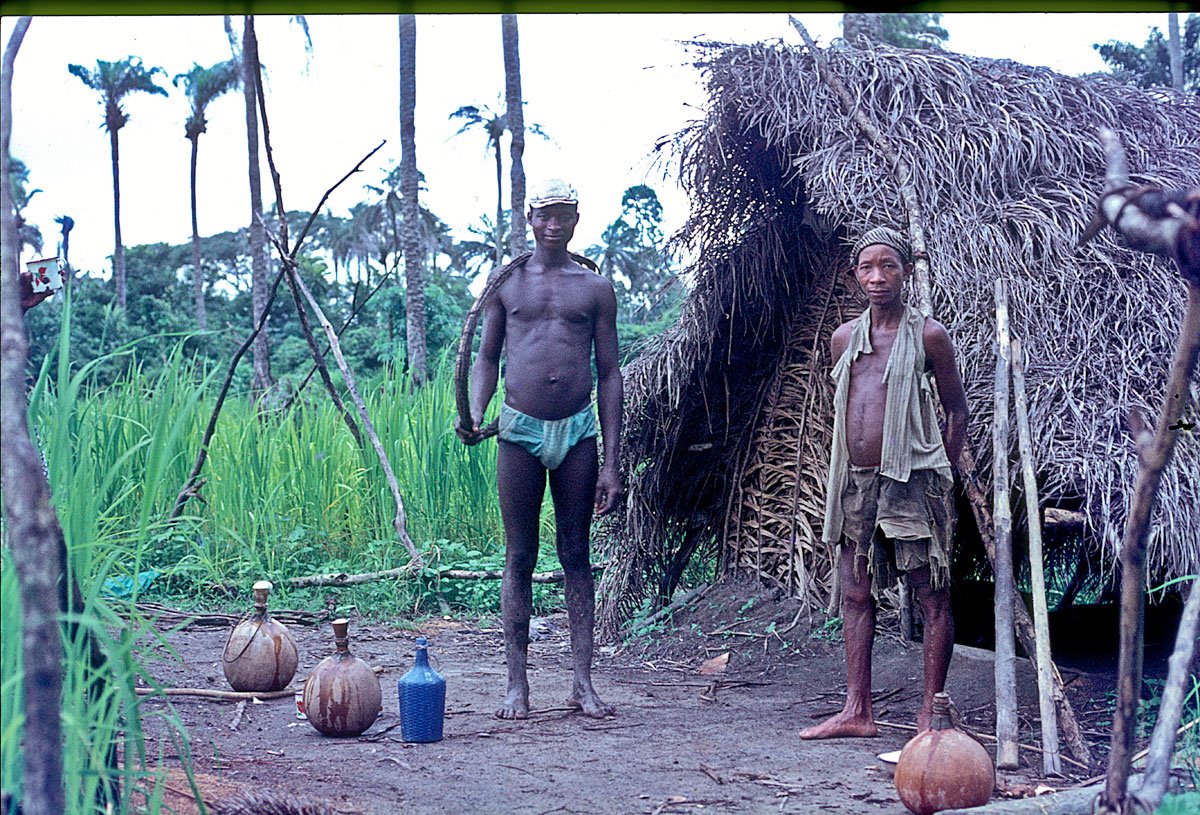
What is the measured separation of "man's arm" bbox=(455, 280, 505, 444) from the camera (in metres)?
4.49

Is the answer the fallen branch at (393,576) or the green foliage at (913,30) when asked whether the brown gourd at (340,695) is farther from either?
the green foliage at (913,30)

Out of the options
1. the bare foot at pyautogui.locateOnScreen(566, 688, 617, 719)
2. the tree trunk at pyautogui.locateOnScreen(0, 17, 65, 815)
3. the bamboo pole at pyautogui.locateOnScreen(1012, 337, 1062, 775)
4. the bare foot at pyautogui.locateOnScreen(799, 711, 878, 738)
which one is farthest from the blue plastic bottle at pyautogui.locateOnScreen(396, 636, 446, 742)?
the tree trunk at pyautogui.locateOnScreen(0, 17, 65, 815)

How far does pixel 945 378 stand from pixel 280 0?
100 inches

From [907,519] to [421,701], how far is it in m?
1.77

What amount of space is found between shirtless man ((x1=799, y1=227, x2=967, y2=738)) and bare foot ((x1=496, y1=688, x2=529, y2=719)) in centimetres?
103

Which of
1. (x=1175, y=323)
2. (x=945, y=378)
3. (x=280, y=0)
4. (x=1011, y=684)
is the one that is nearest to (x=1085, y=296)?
(x=1175, y=323)

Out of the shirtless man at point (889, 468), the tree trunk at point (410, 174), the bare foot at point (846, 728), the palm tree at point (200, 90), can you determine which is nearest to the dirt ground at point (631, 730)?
the bare foot at point (846, 728)

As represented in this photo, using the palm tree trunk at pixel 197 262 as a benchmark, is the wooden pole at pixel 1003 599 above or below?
below

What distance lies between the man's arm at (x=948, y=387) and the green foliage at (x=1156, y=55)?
17.1m

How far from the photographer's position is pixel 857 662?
411cm

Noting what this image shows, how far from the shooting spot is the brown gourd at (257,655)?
4562mm

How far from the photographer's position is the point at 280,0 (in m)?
2.54

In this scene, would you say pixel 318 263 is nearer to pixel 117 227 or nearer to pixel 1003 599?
pixel 117 227

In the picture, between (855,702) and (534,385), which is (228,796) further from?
(855,702)
